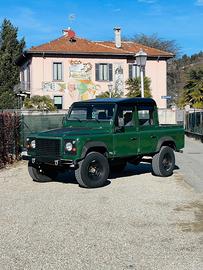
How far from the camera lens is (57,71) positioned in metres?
43.3

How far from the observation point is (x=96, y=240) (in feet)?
22.6

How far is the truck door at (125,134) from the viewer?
12243 mm

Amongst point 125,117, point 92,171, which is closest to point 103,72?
point 125,117

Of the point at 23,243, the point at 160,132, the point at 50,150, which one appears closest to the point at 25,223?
the point at 23,243

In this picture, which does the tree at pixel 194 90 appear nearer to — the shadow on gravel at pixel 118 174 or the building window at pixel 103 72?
the building window at pixel 103 72

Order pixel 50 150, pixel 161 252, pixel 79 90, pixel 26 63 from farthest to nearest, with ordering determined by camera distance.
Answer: pixel 26 63, pixel 79 90, pixel 50 150, pixel 161 252

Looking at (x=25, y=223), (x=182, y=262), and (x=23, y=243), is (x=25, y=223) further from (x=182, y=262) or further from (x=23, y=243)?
(x=182, y=262)

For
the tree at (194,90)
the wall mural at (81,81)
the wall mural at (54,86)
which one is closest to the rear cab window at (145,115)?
the tree at (194,90)

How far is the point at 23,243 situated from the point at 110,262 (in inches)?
55.5

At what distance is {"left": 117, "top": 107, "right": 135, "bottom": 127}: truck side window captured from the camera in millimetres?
12539

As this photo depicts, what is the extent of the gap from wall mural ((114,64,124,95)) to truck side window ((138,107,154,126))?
1216 inches

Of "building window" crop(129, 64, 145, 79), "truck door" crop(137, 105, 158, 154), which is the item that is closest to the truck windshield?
"truck door" crop(137, 105, 158, 154)

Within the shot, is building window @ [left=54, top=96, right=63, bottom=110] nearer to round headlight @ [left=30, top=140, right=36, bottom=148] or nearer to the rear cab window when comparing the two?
the rear cab window

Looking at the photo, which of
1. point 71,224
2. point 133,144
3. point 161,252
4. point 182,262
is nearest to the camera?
point 182,262
